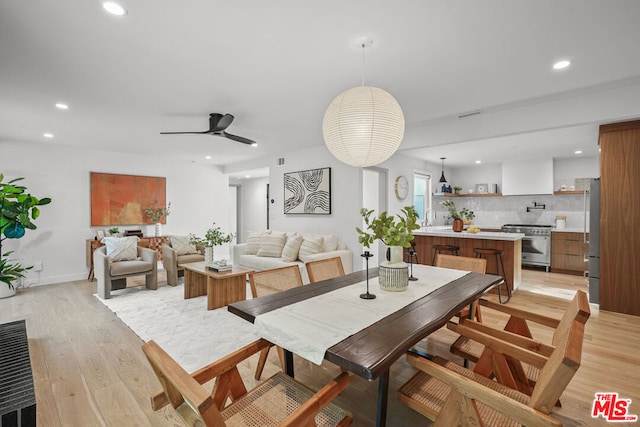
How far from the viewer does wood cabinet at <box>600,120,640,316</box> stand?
343 centimetres

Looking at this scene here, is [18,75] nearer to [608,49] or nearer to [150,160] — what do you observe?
[150,160]

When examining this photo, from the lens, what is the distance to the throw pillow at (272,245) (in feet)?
16.7

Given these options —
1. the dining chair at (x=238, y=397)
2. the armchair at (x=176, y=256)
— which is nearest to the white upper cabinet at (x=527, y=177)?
the armchair at (x=176, y=256)

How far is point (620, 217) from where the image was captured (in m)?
3.52

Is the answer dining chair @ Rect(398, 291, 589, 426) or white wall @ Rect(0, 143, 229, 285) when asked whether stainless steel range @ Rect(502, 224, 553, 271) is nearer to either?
dining chair @ Rect(398, 291, 589, 426)

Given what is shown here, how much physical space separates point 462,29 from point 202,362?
3.14 m

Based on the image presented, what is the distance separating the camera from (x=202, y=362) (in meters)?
2.46

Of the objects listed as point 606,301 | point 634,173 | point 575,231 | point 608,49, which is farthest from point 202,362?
point 575,231

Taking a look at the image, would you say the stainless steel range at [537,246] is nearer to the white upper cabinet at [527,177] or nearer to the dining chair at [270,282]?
the white upper cabinet at [527,177]

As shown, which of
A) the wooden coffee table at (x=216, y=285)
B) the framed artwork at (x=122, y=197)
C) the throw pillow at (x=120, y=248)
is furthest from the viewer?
the framed artwork at (x=122, y=197)

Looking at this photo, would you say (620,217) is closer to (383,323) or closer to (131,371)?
(383,323)

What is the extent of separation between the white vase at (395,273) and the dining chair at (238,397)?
844 mm

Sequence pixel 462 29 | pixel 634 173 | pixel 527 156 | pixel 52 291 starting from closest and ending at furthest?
pixel 462 29 → pixel 634 173 → pixel 52 291 → pixel 527 156

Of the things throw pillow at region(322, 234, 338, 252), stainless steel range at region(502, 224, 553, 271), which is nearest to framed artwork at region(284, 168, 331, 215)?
throw pillow at region(322, 234, 338, 252)
